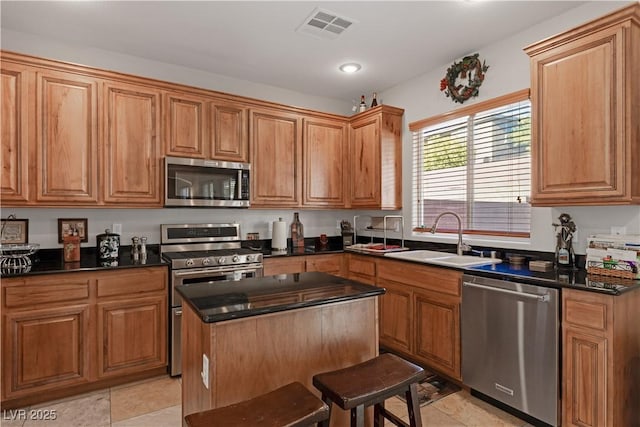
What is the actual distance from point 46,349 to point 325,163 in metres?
2.93

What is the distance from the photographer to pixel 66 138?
9.12 ft

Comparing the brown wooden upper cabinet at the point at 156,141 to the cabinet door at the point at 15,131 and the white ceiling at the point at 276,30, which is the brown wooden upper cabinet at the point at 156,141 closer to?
the cabinet door at the point at 15,131

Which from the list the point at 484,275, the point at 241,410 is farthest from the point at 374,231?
the point at 241,410

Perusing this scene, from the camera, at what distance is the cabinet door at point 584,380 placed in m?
1.90

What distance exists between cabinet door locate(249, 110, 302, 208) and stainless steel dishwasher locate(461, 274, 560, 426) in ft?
6.61

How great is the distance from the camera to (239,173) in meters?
3.50

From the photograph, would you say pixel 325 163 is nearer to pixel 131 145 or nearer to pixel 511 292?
pixel 131 145

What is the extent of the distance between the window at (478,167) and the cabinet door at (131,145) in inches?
99.8

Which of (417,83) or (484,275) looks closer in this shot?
(484,275)

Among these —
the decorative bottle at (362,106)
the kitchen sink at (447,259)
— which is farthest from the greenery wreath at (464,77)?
the kitchen sink at (447,259)

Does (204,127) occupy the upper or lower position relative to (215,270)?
upper

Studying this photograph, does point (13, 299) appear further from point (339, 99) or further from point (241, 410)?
point (339, 99)

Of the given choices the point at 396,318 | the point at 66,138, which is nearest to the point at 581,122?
the point at 396,318

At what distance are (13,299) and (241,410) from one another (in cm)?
205
